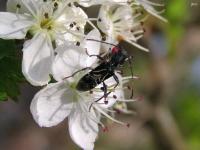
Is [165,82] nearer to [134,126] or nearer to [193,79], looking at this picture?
[134,126]

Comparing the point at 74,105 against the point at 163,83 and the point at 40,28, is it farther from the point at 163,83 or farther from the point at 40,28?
the point at 163,83

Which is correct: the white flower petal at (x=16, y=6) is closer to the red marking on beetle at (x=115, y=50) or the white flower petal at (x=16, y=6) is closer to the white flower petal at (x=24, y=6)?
the white flower petal at (x=24, y=6)

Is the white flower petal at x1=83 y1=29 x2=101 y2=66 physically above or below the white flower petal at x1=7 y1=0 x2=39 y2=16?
below

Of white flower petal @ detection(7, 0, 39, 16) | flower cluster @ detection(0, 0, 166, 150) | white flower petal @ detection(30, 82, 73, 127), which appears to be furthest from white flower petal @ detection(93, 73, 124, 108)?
white flower petal @ detection(7, 0, 39, 16)

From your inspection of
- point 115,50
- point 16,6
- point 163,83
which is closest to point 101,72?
point 115,50

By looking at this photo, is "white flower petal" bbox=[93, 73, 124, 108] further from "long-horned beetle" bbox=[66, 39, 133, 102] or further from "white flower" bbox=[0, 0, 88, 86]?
"white flower" bbox=[0, 0, 88, 86]

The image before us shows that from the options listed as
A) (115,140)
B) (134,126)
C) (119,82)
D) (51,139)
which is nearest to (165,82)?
(134,126)

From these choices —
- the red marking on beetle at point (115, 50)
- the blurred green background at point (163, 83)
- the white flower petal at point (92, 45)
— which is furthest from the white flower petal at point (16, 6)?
Result: the red marking on beetle at point (115, 50)
